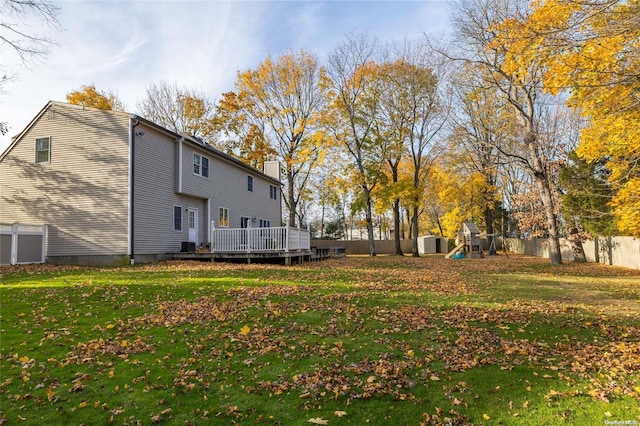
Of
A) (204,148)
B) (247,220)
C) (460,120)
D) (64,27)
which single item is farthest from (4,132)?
(460,120)

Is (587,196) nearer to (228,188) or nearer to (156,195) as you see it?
(228,188)

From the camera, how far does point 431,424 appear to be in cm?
313

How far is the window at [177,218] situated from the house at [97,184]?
0.05 m

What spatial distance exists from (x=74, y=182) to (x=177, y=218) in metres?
4.32

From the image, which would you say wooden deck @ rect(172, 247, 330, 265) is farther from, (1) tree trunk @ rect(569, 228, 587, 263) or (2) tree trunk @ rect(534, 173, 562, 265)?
(1) tree trunk @ rect(569, 228, 587, 263)

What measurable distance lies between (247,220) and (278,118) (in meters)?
10.8

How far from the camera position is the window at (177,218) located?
17266mm

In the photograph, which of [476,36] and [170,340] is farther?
[476,36]

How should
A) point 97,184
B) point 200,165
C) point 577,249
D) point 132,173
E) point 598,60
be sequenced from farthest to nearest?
point 577,249
point 200,165
point 97,184
point 132,173
point 598,60

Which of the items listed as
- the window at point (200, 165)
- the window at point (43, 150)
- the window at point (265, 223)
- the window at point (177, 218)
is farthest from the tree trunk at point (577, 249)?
the window at point (43, 150)

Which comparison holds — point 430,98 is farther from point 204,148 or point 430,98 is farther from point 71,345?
point 71,345

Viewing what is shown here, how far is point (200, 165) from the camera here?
62.2ft

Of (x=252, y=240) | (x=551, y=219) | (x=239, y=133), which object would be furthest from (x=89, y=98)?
(x=551, y=219)

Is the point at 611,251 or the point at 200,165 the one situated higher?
the point at 200,165
